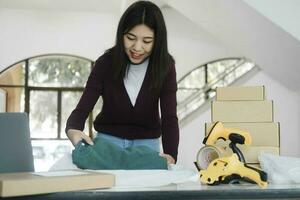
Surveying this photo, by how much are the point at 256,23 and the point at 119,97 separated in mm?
2465

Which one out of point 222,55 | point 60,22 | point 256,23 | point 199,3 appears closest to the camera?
point 256,23

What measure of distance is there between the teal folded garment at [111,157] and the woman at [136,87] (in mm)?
235

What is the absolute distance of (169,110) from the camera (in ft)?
4.18

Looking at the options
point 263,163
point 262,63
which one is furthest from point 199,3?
point 263,163

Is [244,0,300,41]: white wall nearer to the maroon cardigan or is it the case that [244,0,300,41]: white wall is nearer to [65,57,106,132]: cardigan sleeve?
the maroon cardigan

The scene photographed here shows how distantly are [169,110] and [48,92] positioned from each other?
218 inches

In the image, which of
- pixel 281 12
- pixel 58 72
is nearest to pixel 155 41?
pixel 281 12

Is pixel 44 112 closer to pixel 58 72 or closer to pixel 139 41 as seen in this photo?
pixel 58 72

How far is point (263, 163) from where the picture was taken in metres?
0.94

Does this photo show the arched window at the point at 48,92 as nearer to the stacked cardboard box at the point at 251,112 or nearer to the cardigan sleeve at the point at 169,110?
the stacked cardboard box at the point at 251,112

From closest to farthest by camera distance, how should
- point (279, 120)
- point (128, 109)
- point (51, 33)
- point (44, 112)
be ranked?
point (128, 109), point (279, 120), point (51, 33), point (44, 112)

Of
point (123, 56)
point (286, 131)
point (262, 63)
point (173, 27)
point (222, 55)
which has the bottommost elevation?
point (286, 131)

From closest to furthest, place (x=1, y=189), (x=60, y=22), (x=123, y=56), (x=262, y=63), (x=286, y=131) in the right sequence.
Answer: (x=1, y=189), (x=123, y=56), (x=262, y=63), (x=286, y=131), (x=60, y=22)

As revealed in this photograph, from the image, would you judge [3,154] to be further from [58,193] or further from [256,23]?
[256,23]
